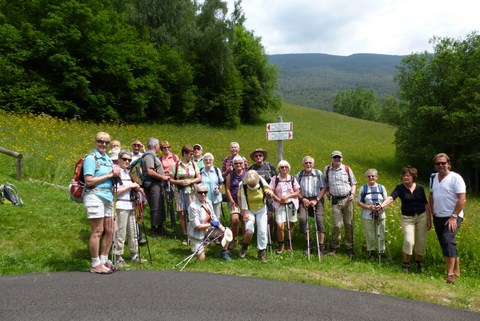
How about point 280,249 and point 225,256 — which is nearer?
point 225,256

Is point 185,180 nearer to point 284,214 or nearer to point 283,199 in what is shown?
point 283,199

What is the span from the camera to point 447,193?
6977mm

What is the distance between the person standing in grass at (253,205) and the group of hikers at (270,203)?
0.02m

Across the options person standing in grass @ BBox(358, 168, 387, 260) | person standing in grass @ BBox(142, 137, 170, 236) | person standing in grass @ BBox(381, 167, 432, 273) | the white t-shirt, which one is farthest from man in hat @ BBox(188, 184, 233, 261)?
the white t-shirt

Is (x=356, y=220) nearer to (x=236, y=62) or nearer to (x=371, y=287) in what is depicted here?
(x=371, y=287)

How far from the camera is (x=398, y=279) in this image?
6.96 metres

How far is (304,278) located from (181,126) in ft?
87.9

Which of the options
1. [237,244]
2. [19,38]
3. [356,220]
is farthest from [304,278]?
[19,38]

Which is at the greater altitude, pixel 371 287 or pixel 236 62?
pixel 236 62

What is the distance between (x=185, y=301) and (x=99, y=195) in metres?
1.95

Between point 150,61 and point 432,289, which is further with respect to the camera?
point 150,61

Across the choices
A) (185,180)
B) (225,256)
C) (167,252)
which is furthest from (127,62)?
(225,256)

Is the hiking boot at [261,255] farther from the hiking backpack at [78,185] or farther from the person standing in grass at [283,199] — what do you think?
the hiking backpack at [78,185]

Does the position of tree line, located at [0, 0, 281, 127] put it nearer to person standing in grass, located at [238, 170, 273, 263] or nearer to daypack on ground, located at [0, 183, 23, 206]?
daypack on ground, located at [0, 183, 23, 206]
